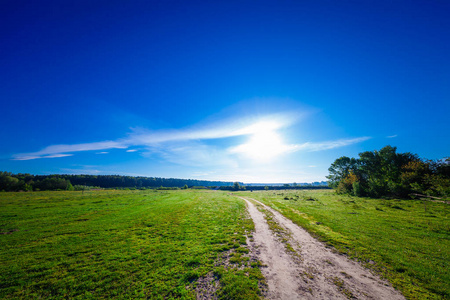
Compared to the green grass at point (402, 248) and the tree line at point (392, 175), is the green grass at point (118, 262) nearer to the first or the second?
the green grass at point (402, 248)

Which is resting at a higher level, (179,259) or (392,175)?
(392,175)

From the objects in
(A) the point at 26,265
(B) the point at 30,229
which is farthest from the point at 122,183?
(A) the point at 26,265

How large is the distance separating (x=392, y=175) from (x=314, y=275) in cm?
6423

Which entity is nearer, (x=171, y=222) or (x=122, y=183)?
(x=171, y=222)

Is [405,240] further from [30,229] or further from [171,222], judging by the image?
[30,229]

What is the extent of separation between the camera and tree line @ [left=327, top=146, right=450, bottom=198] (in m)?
35.8

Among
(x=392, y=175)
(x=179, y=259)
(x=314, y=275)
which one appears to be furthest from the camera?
(x=392, y=175)

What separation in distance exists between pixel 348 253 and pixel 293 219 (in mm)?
10270

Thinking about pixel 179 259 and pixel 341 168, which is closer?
pixel 179 259

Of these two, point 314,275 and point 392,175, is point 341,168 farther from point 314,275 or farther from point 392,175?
point 314,275

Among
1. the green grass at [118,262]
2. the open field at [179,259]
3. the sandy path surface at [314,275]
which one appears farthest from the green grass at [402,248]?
the green grass at [118,262]

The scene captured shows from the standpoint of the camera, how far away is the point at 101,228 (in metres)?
17.4

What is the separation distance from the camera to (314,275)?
8625mm

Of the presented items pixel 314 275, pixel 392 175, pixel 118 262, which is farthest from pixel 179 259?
pixel 392 175
